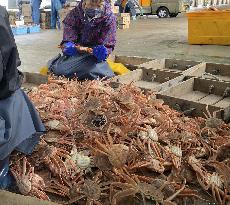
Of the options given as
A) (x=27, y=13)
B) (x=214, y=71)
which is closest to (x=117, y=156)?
(x=214, y=71)

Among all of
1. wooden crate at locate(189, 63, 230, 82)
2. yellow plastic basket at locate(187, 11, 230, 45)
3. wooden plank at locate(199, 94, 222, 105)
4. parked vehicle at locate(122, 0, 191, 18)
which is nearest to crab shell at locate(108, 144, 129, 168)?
wooden plank at locate(199, 94, 222, 105)

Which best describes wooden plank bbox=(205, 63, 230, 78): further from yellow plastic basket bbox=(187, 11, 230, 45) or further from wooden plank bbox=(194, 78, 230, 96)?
yellow plastic basket bbox=(187, 11, 230, 45)

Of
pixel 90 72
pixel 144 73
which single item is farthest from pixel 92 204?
pixel 144 73

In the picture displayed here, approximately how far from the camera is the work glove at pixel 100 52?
5078 millimetres

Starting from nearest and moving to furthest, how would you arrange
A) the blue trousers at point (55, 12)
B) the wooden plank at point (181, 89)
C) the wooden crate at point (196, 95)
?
the wooden crate at point (196, 95) → the wooden plank at point (181, 89) → the blue trousers at point (55, 12)

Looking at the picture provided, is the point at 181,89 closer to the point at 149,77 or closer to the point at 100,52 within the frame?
the point at 149,77

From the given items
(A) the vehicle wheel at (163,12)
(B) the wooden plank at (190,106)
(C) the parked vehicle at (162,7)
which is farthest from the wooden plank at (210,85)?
(A) the vehicle wheel at (163,12)

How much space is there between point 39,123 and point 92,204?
720mm

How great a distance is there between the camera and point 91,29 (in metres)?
5.30

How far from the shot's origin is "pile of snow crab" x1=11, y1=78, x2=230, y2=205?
103 inches

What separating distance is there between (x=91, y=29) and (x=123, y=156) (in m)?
2.94

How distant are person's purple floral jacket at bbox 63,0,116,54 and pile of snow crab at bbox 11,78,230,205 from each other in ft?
5.27

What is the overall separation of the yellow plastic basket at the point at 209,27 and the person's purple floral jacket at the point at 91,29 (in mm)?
4993

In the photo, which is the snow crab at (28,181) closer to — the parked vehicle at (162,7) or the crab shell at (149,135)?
the crab shell at (149,135)
